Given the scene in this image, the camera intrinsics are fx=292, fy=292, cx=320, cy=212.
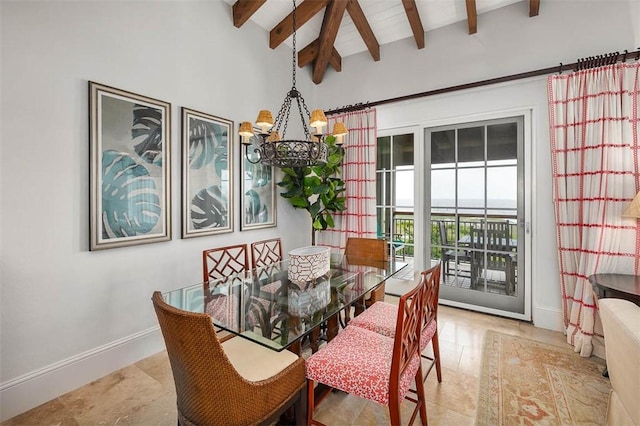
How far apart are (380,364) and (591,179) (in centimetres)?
256

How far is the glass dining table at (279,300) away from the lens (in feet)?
4.71

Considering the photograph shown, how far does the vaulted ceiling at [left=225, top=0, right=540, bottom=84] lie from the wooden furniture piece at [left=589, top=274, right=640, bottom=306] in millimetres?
2558

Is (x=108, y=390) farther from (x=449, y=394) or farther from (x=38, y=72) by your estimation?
(x=449, y=394)

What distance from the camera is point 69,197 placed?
6.55 ft

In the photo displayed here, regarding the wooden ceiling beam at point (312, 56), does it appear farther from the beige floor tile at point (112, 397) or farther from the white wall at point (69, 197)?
the beige floor tile at point (112, 397)

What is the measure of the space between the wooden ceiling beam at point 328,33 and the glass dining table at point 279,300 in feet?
8.98

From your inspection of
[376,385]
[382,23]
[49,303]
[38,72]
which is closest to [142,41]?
[38,72]

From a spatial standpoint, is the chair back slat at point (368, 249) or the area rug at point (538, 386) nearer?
the area rug at point (538, 386)

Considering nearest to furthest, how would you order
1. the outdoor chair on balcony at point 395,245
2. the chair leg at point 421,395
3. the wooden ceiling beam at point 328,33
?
1. the chair leg at point 421,395
2. the wooden ceiling beam at point 328,33
3. the outdoor chair on balcony at point 395,245

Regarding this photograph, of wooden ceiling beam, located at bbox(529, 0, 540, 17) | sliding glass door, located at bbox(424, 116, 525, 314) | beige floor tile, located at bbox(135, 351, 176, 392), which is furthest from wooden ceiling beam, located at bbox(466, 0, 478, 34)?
beige floor tile, located at bbox(135, 351, 176, 392)

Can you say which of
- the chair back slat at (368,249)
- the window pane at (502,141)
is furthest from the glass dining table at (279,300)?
the window pane at (502,141)

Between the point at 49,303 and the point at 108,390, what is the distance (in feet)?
2.34

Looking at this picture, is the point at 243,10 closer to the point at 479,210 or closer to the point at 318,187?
the point at 318,187

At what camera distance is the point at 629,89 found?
2408 millimetres
